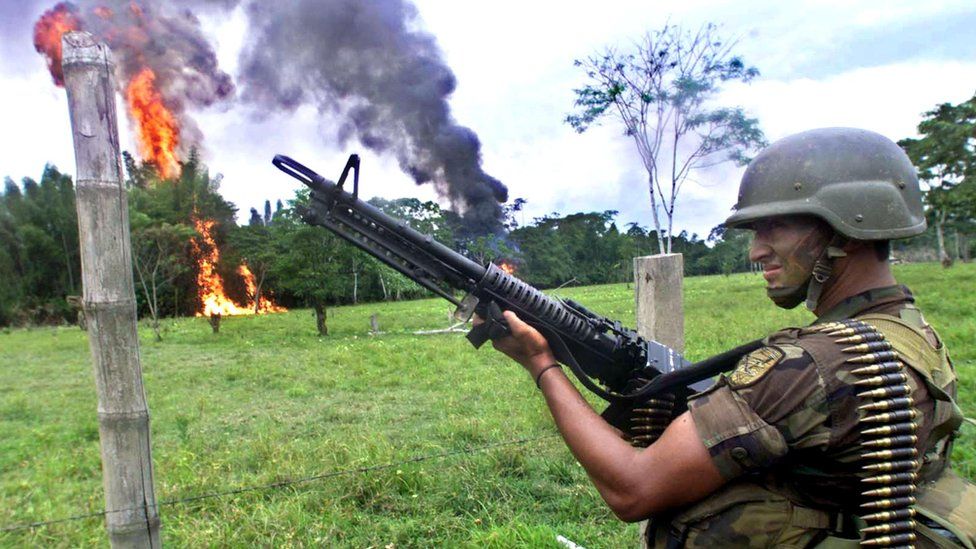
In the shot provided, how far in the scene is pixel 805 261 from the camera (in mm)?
1897

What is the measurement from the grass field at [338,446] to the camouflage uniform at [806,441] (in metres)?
2.72

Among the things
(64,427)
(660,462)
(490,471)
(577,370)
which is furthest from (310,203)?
(64,427)

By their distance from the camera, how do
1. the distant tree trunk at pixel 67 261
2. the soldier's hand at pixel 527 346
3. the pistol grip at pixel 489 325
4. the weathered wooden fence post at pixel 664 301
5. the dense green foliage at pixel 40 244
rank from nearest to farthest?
the soldier's hand at pixel 527 346 → the pistol grip at pixel 489 325 → the weathered wooden fence post at pixel 664 301 → the dense green foliage at pixel 40 244 → the distant tree trunk at pixel 67 261

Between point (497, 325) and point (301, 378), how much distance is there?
998 centimetres

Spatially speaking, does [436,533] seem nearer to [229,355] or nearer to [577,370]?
[577,370]

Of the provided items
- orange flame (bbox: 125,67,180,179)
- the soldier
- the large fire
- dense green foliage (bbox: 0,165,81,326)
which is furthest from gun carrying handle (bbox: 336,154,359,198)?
dense green foliage (bbox: 0,165,81,326)

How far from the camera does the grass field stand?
4.51 meters

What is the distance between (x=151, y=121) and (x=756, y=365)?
20.8 feet

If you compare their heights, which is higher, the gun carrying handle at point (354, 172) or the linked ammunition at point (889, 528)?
the gun carrying handle at point (354, 172)

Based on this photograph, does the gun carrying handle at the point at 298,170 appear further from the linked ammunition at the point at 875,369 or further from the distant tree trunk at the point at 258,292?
the distant tree trunk at the point at 258,292

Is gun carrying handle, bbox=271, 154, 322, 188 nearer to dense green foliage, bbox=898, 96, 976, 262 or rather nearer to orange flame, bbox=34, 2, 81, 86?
orange flame, bbox=34, 2, 81, 86

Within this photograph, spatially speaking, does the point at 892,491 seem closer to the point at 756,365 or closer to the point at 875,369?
the point at 875,369

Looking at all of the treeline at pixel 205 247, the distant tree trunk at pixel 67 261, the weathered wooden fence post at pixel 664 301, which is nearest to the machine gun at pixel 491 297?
the weathered wooden fence post at pixel 664 301

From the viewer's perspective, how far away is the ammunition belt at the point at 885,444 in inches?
59.9
